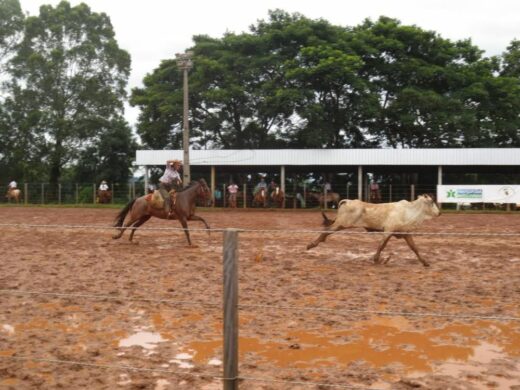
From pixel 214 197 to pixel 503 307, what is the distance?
23134mm

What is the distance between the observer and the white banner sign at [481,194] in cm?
2467

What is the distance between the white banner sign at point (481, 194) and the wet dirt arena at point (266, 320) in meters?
15.2

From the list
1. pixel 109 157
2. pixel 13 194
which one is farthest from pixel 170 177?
pixel 109 157

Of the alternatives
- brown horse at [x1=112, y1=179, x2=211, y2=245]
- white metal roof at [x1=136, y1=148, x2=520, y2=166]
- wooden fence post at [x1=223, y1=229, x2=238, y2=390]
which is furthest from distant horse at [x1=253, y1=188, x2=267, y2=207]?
wooden fence post at [x1=223, y1=229, x2=238, y2=390]

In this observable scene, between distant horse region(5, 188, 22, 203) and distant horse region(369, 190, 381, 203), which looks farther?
distant horse region(5, 188, 22, 203)

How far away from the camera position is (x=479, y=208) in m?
25.6

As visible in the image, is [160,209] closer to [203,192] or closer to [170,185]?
[170,185]

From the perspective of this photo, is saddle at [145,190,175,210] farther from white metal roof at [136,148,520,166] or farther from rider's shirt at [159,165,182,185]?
white metal roof at [136,148,520,166]

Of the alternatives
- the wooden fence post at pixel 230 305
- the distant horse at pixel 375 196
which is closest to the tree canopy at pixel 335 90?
the distant horse at pixel 375 196

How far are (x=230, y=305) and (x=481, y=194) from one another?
24.1 m

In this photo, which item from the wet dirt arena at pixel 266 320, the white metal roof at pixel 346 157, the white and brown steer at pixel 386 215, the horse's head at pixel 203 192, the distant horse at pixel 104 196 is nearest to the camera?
the wet dirt arena at pixel 266 320

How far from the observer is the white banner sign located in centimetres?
2467

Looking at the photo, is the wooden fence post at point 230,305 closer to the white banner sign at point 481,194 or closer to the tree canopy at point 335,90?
the white banner sign at point 481,194

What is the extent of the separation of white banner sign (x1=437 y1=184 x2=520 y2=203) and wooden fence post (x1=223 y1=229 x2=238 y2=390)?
2324 cm
